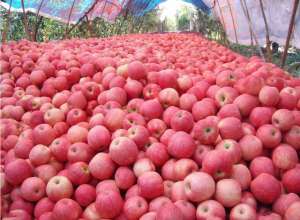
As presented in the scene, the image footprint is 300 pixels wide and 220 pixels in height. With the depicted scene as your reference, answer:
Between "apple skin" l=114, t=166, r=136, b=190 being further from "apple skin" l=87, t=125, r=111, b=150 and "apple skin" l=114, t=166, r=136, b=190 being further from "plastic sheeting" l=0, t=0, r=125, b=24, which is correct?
"plastic sheeting" l=0, t=0, r=125, b=24

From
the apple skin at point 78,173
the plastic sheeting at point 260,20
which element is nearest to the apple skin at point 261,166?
the apple skin at point 78,173

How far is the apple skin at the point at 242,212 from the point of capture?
1526mm

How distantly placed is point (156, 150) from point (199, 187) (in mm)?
330

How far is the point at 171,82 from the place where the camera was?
2299 mm

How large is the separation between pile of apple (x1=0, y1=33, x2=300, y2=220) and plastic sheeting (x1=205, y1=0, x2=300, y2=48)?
3359 mm

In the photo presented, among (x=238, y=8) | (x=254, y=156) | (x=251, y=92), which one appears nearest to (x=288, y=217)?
(x=254, y=156)

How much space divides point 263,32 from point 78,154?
566 cm

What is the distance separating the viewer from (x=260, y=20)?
667 cm

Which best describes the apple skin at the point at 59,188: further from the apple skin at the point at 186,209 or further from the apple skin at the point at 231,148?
the apple skin at the point at 231,148

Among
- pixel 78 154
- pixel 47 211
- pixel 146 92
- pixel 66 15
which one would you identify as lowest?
pixel 47 211

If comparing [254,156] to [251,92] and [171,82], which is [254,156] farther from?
[171,82]

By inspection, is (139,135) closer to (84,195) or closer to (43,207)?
(84,195)

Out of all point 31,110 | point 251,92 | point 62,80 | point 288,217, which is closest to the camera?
point 288,217

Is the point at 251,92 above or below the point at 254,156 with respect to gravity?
above
